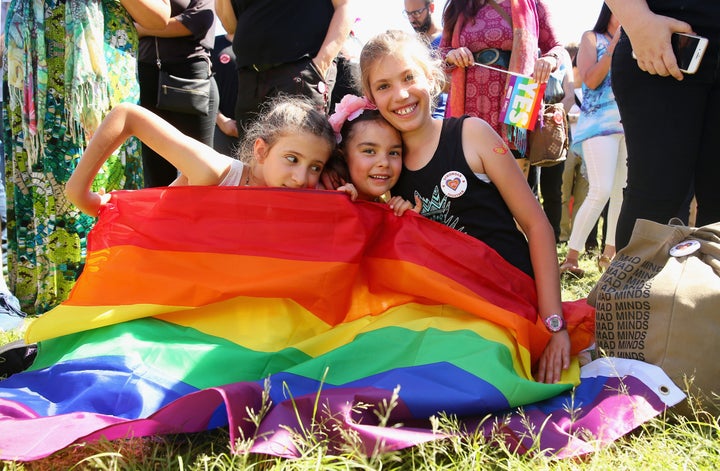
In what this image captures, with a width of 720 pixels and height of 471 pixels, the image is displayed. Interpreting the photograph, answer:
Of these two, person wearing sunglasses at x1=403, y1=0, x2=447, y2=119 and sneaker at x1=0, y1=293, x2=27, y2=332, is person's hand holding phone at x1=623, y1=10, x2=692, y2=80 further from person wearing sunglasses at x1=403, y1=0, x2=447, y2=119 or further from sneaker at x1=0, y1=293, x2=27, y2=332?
sneaker at x1=0, y1=293, x2=27, y2=332

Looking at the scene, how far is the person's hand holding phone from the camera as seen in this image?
6.31 feet

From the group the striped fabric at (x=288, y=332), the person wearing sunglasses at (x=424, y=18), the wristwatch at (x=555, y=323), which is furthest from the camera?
the person wearing sunglasses at (x=424, y=18)

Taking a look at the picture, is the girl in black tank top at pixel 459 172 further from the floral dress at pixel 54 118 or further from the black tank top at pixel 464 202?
the floral dress at pixel 54 118

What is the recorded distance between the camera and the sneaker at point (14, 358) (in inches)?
81.3

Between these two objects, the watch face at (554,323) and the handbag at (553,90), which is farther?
the handbag at (553,90)

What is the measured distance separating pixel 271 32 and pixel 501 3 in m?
1.29

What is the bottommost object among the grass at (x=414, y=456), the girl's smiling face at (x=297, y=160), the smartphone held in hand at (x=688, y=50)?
the grass at (x=414, y=456)

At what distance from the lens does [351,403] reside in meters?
1.47

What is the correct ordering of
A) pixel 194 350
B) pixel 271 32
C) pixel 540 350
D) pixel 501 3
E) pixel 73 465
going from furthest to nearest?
pixel 501 3 < pixel 271 32 < pixel 540 350 < pixel 194 350 < pixel 73 465

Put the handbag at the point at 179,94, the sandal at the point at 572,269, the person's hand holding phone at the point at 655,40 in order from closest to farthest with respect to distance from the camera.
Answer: the person's hand holding phone at the point at 655,40 → the handbag at the point at 179,94 → the sandal at the point at 572,269

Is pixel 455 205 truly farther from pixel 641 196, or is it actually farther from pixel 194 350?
pixel 194 350

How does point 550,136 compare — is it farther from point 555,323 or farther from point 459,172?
point 555,323

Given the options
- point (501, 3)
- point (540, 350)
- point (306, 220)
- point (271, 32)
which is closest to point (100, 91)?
point (271, 32)

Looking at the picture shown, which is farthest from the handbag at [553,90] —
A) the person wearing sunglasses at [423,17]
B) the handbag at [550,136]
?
the person wearing sunglasses at [423,17]
